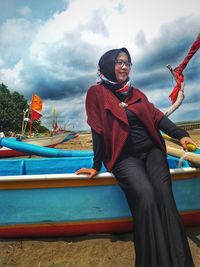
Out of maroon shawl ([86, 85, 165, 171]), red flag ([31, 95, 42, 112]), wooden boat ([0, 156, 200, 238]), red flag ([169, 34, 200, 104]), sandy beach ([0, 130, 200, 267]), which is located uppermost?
red flag ([31, 95, 42, 112])

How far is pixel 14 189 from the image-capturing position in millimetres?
3346

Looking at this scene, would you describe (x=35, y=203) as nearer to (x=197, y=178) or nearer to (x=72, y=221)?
(x=72, y=221)

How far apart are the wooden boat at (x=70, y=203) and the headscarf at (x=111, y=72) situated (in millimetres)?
953

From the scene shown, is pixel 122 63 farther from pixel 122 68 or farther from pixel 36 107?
pixel 36 107

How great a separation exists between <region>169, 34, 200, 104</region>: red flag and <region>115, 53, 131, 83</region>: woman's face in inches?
136

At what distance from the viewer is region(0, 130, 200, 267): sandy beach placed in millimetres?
3031

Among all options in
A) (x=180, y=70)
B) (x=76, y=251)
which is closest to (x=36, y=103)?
(x=180, y=70)

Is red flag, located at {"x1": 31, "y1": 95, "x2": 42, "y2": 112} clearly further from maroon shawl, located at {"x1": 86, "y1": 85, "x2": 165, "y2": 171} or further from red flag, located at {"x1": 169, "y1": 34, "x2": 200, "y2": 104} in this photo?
maroon shawl, located at {"x1": 86, "y1": 85, "x2": 165, "y2": 171}

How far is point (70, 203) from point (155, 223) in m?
1.27

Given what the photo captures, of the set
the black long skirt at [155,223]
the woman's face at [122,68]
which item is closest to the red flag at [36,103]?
the woman's face at [122,68]

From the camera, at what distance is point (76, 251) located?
3273mm

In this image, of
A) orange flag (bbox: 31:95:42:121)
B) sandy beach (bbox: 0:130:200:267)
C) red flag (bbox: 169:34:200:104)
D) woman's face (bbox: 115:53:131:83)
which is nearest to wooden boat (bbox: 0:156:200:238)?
sandy beach (bbox: 0:130:200:267)

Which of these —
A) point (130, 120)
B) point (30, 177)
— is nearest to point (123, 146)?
point (130, 120)

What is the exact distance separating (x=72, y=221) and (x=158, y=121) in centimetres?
159
